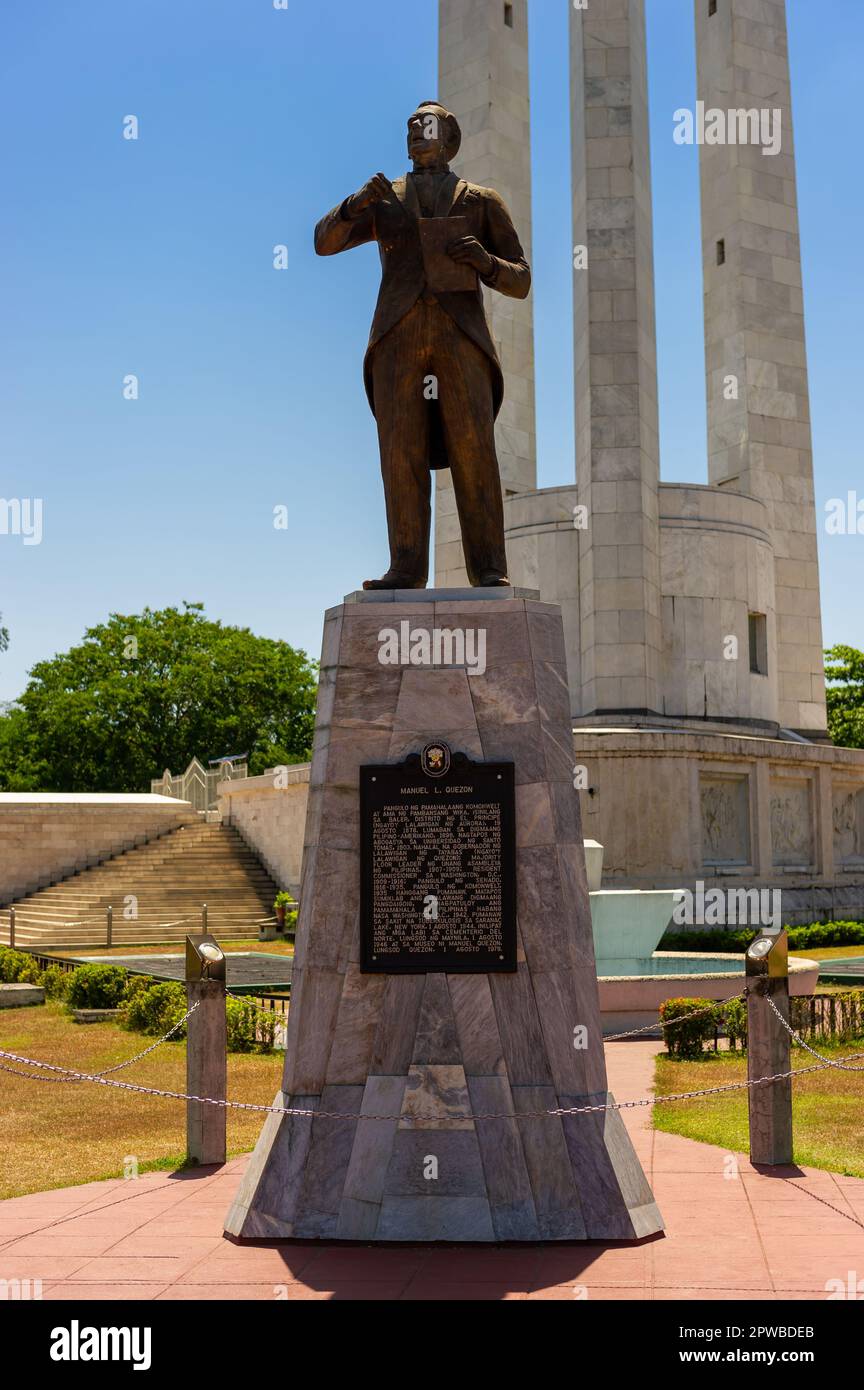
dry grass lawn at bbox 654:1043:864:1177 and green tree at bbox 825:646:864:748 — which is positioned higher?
green tree at bbox 825:646:864:748

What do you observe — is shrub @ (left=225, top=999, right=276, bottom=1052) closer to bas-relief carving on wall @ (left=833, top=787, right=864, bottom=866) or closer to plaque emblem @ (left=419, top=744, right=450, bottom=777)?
plaque emblem @ (left=419, top=744, right=450, bottom=777)

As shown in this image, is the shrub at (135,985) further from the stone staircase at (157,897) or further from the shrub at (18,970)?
the stone staircase at (157,897)

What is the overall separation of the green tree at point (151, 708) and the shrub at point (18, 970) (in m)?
30.0

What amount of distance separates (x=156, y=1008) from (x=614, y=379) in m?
17.5

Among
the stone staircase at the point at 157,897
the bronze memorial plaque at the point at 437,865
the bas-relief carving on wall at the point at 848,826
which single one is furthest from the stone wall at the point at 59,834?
the bronze memorial plaque at the point at 437,865

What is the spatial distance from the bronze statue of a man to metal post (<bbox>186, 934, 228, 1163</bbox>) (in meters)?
2.95

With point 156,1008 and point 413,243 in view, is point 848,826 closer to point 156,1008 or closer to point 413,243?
point 156,1008

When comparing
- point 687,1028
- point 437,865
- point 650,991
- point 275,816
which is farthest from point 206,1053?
point 275,816

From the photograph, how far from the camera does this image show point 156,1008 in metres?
14.5

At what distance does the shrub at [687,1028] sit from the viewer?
12.3 metres

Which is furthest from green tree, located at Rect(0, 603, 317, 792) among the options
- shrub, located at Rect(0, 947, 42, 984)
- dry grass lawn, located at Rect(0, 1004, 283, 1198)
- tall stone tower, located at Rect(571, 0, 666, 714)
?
dry grass lawn, located at Rect(0, 1004, 283, 1198)

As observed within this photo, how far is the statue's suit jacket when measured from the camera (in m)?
7.40

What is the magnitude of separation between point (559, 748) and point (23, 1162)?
4.77 meters

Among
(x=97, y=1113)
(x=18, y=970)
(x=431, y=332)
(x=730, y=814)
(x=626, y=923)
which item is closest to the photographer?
(x=431, y=332)
